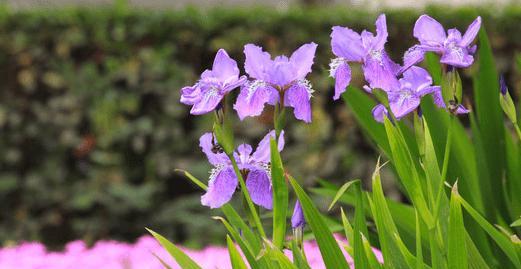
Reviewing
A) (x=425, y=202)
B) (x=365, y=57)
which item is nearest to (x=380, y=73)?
(x=365, y=57)

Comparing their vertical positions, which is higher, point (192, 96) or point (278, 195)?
point (192, 96)

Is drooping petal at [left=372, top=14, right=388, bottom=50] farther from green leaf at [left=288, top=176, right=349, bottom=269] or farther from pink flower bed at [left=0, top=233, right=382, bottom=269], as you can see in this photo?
pink flower bed at [left=0, top=233, right=382, bottom=269]

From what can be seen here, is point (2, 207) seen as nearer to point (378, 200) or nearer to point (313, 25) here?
point (313, 25)

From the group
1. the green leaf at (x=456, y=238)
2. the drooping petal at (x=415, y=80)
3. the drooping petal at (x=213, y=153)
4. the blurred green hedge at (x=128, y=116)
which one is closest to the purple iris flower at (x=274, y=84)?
the drooping petal at (x=213, y=153)

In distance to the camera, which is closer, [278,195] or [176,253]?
[278,195]

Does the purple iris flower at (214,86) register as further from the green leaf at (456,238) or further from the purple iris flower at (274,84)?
the green leaf at (456,238)

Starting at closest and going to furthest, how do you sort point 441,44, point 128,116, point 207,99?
point 207,99 < point 441,44 < point 128,116

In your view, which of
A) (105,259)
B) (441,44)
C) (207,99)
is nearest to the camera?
(207,99)

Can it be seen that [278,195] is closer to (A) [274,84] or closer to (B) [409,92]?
(A) [274,84]
